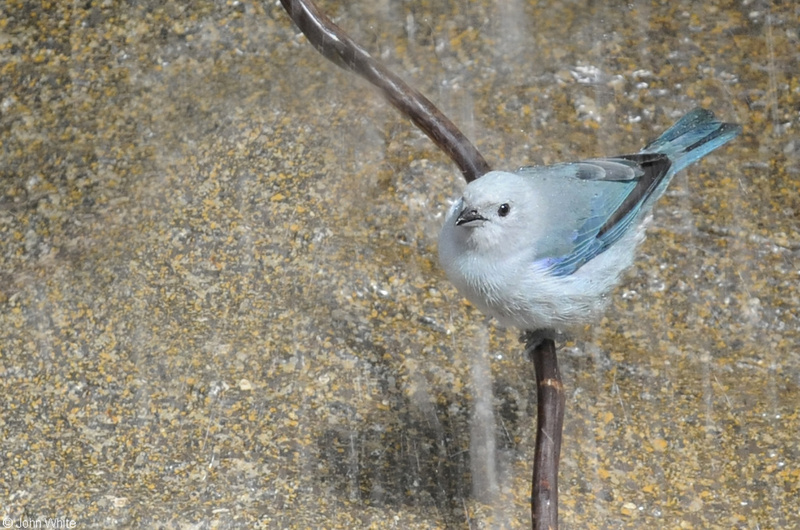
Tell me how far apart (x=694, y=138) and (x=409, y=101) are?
1.01 metres

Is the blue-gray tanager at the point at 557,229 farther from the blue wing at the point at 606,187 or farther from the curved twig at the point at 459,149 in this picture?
the curved twig at the point at 459,149

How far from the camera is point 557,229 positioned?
2.87m

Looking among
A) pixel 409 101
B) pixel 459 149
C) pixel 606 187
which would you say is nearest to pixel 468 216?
pixel 459 149

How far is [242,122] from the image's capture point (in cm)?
431

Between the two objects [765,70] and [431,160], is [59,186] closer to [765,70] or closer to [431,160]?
[431,160]

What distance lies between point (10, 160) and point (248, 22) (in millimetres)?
1365

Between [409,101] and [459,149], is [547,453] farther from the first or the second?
[409,101]

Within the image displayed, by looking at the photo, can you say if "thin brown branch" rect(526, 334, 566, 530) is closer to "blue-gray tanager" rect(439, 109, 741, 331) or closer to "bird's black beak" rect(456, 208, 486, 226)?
"blue-gray tanager" rect(439, 109, 741, 331)

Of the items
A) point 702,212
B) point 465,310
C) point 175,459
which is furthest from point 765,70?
point 175,459

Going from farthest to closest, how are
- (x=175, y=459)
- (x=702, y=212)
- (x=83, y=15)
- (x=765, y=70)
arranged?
1. (x=83, y=15)
2. (x=765, y=70)
3. (x=702, y=212)
4. (x=175, y=459)

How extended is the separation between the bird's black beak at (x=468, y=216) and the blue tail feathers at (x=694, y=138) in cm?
83

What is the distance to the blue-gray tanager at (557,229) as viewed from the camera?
2.72m

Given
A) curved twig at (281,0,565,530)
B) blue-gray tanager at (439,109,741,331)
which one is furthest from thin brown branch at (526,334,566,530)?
blue-gray tanager at (439,109,741,331)

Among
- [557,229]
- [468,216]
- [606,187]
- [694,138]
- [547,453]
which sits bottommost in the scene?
[547,453]
